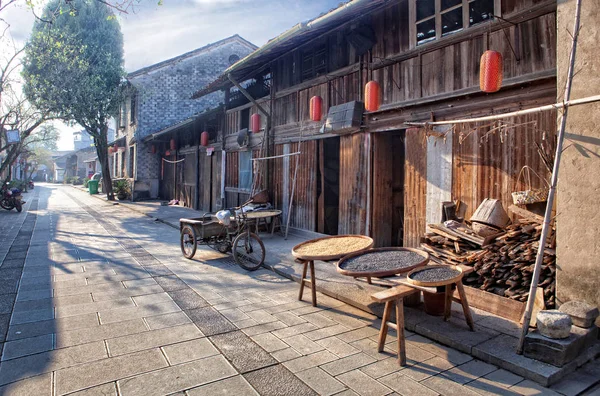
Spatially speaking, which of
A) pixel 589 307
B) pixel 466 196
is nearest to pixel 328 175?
pixel 466 196

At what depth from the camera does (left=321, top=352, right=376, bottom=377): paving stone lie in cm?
360

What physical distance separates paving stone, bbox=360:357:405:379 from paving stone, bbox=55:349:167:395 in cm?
183

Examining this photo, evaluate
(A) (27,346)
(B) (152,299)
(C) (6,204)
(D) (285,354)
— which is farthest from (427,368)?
(C) (6,204)

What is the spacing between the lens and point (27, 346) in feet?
13.3

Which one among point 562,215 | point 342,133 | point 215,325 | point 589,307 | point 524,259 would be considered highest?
point 342,133

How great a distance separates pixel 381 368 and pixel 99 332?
3128 millimetres

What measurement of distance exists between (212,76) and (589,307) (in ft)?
73.0

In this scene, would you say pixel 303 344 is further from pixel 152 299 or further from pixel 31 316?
pixel 31 316

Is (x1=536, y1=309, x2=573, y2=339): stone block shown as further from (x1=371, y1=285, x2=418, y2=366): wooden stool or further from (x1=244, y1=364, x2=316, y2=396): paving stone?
(x1=244, y1=364, x2=316, y2=396): paving stone

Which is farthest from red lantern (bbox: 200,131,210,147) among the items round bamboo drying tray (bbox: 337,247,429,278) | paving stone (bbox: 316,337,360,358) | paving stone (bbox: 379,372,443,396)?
paving stone (bbox: 379,372,443,396)

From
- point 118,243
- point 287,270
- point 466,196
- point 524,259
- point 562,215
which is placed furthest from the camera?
point 118,243

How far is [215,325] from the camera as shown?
468 centimetres

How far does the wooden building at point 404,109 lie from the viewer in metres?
5.52

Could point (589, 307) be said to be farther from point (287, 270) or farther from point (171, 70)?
point (171, 70)
